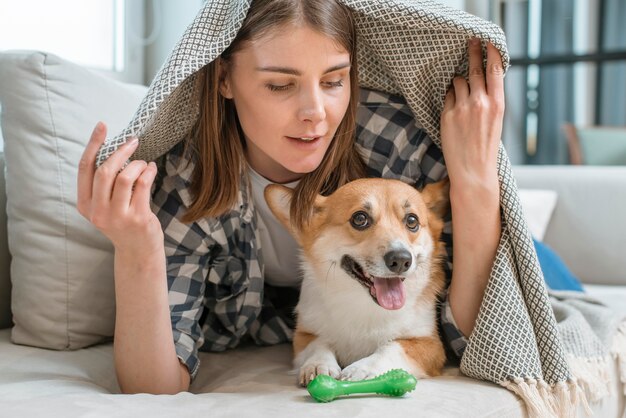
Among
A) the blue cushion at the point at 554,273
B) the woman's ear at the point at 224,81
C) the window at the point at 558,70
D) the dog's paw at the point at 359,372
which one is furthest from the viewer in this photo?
the window at the point at 558,70

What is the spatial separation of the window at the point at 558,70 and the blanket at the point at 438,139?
129 inches

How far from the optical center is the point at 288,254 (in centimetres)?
160

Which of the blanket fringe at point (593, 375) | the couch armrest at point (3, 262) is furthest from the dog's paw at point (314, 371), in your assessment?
the couch armrest at point (3, 262)

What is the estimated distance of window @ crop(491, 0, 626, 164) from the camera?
4.36 meters

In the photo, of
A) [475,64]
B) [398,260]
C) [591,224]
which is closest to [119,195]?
[398,260]

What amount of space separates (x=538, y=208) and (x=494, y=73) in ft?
4.22

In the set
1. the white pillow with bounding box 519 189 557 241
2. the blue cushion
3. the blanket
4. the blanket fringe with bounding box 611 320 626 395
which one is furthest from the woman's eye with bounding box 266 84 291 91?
the white pillow with bounding box 519 189 557 241

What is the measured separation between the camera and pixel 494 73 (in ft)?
4.30

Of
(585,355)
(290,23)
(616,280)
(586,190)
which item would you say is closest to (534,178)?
(586,190)

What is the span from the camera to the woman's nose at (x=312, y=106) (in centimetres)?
125

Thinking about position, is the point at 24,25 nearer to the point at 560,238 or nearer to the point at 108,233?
the point at 108,233

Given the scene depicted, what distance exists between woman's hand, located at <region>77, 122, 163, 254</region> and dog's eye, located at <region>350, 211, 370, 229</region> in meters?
0.38

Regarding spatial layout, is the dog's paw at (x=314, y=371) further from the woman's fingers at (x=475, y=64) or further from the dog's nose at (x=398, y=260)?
the woman's fingers at (x=475, y=64)

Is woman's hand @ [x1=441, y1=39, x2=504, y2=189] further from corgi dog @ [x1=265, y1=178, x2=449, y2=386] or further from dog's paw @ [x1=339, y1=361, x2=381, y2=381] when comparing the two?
dog's paw @ [x1=339, y1=361, x2=381, y2=381]
